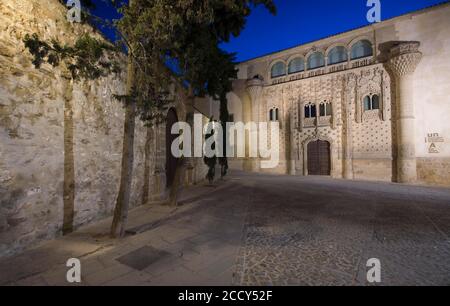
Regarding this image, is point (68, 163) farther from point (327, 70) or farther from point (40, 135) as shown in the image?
point (327, 70)

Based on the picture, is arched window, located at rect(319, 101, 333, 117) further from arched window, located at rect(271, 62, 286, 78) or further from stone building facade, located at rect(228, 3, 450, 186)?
arched window, located at rect(271, 62, 286, 78)

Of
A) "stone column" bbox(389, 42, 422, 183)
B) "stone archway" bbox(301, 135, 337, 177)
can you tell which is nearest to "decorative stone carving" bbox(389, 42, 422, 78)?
"stone column" bbox(389, 42, 422, 183)

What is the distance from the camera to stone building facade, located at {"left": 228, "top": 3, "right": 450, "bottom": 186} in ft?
45.4

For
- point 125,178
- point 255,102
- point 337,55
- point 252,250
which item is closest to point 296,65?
point 337,55

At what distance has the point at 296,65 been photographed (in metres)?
19.7

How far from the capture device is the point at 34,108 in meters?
3.99

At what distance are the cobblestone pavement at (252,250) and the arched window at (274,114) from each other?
1514 centimetres

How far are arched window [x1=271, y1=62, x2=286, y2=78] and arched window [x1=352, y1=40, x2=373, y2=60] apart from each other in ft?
18.7

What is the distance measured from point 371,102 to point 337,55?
16.0 ft

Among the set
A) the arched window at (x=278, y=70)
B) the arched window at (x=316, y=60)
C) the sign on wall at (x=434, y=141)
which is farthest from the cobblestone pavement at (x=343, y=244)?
the arched window at (x=278, y=70)

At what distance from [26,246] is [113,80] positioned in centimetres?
443

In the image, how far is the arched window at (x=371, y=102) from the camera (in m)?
15.9
